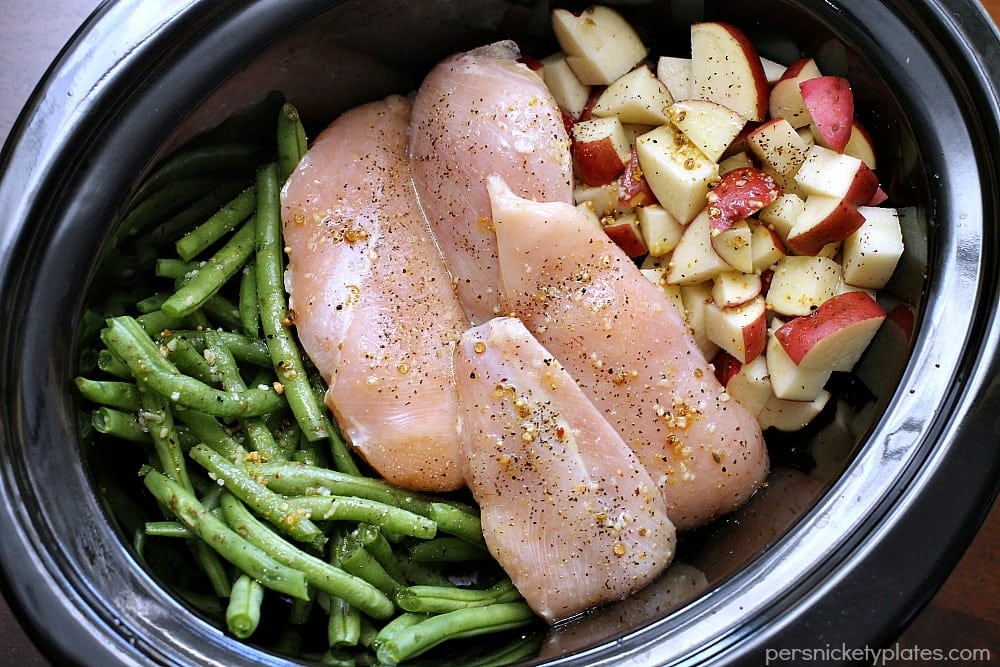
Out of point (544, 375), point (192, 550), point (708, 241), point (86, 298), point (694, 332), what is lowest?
point (192, 550)

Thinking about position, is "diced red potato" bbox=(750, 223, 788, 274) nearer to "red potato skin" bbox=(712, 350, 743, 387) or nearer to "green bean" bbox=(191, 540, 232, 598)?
"red potato skin" bbox=(712, 350, 743, 387)

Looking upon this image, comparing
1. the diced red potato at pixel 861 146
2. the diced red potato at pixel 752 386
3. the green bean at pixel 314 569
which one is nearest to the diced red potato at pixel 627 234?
the diced red potato at pixel 752 386

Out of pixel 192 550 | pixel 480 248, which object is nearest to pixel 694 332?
pixel 480 248

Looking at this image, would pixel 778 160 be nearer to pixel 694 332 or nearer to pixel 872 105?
pixel 872 105

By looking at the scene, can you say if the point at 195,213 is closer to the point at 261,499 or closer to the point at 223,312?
the point at 223,312

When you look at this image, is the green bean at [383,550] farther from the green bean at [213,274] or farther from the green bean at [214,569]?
the green bean at [213,274]
